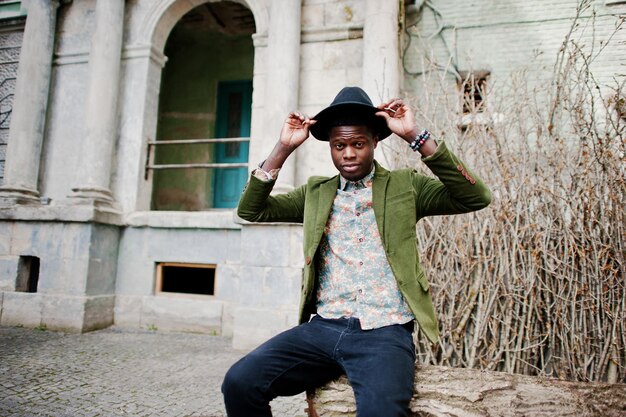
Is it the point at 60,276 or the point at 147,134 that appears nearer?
the point at 60,276

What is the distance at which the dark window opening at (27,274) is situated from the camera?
6.04 metres

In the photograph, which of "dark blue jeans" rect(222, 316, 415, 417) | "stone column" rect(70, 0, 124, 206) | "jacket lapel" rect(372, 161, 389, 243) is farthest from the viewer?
"stone column" rect(70, 0, 124, 206)

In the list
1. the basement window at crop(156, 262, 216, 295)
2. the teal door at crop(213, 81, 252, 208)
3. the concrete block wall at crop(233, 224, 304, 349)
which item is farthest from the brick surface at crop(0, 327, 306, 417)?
the teal door at crop(213, 81, 252, 208)

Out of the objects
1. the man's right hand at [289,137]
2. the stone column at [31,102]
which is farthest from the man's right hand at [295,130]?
the stone column at [31,102]

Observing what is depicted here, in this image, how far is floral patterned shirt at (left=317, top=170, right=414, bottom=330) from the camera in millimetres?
2068

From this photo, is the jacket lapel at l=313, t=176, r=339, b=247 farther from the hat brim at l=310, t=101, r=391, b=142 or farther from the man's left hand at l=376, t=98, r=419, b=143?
the man's left hand at l=376, t=98, r=419, b=143

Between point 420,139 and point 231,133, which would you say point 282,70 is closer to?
point 231,133

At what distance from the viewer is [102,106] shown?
20.8 ft

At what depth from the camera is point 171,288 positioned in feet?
27.0

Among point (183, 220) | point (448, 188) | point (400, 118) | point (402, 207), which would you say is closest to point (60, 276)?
point (183, 220)

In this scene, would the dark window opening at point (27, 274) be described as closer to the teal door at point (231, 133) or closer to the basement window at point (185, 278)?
the basement window at point (185, 278)

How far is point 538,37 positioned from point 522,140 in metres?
3.91

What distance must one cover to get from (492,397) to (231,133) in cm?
840

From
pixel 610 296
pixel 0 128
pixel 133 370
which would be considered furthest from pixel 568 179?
pixel 0 128
